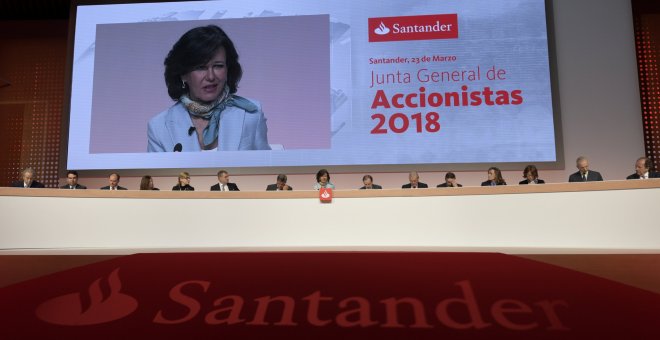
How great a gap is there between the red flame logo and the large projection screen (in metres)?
4.44

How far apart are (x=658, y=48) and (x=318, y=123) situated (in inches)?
160

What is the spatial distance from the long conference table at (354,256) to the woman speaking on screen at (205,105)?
2928 mm

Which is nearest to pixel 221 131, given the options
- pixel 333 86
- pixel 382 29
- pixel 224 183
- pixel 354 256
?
pixel 224 183

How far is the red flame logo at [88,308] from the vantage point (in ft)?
3.28

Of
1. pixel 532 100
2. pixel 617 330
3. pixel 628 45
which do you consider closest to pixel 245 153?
pixel 532 100

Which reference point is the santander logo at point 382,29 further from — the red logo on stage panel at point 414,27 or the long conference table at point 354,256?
the long conference table at point 354,256

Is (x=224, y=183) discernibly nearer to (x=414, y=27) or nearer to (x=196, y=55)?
(x=196, y=55)

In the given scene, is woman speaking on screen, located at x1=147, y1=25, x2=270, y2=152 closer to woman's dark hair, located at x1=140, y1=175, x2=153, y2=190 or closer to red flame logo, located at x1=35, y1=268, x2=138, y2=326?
woman's dark hair, located at x1=140, y1=175, x2=153, y2=190

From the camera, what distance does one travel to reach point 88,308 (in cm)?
104

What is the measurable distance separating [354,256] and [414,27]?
466 cm

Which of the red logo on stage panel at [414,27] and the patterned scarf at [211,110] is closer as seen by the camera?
the red logo on stage panel at [414,27]

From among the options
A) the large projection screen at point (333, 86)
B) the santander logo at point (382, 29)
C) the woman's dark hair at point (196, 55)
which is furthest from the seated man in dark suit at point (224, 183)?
the santander logo at point (382, 29)

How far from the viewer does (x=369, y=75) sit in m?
5.52

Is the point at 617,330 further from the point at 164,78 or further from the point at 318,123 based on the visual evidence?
the point at 164,78
